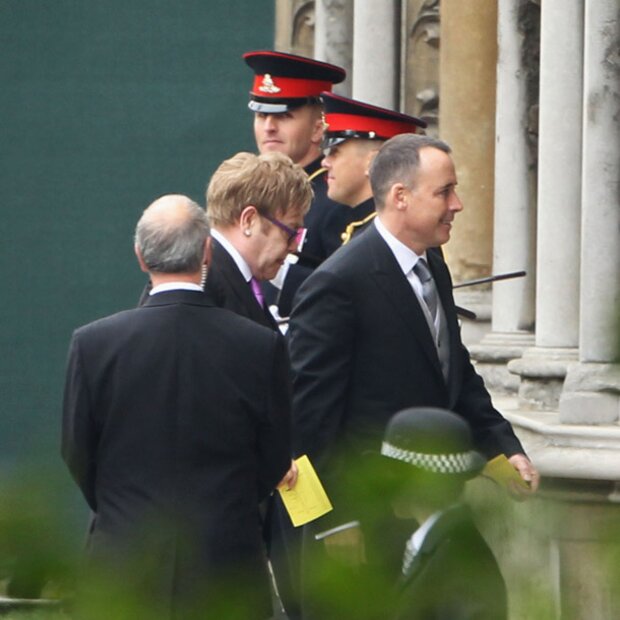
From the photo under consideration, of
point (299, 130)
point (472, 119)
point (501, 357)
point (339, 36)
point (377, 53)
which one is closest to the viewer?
point (299, 130)

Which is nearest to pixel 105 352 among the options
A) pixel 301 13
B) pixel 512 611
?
pixel 512 611

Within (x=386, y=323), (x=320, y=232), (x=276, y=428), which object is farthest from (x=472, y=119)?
(x=276, y=428)

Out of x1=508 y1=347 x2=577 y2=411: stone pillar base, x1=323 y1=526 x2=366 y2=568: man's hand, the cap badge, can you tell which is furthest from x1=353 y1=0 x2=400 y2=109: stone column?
x1=323 y1=526 x2=366 y2=568: man's hand

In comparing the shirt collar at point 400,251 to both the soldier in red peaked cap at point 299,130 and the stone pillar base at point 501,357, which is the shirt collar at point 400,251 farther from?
the stone pillar base at point 501,357

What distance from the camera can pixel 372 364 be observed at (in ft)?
11.4

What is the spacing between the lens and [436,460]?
3.51 feet

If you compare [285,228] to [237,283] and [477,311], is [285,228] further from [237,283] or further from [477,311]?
[477,311]

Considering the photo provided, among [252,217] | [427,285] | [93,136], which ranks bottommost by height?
[93,136]

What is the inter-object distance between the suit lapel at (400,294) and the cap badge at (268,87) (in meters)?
1.88

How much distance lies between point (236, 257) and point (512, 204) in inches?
132

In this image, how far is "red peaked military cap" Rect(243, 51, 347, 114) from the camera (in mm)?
5273

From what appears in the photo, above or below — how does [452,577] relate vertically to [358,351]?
above

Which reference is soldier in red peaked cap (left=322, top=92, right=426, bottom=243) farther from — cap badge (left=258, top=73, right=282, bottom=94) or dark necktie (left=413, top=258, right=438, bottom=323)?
dark necktie (left=413, top=258, right=438, bottom=323)

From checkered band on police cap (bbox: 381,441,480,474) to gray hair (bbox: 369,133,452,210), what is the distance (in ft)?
7.82
